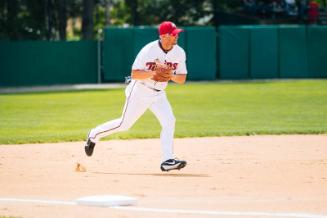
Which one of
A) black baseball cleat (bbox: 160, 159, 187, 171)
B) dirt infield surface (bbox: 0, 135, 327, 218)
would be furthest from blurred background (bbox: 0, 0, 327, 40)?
black baseball cleat (bbox: 160, 159, 187, 171)

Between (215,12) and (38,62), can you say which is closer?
(38,62)

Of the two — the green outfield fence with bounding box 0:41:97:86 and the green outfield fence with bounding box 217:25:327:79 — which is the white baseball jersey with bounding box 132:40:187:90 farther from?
the green outfield fence with bounding box 217:25:327:79

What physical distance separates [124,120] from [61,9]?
1336 inches

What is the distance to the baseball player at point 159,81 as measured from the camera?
11.7 m

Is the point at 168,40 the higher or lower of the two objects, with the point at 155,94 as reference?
higher

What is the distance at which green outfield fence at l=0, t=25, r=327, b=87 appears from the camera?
37.5m

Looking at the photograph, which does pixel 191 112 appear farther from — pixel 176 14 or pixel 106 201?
pixel 176 14

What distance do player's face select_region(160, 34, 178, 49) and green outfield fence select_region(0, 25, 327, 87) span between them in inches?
1018

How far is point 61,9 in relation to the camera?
45406 millimetres

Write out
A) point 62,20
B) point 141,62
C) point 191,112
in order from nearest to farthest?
1. point 141,62
2. point 191,112
3. point 62,20

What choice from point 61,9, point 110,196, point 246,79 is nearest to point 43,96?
point 246,79

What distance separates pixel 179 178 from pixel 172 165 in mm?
458

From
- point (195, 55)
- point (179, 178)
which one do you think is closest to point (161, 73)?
point (179, 178)

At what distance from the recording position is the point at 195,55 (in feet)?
126
